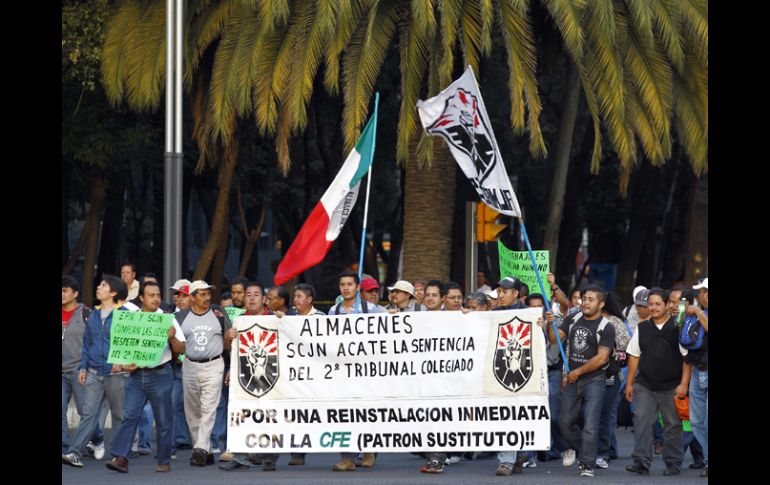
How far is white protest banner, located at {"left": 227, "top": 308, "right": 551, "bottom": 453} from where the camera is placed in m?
12.4

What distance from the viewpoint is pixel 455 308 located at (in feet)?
44.3

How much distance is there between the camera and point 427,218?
1962 cm

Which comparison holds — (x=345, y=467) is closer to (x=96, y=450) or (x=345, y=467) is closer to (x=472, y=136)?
(x=96, y=450)

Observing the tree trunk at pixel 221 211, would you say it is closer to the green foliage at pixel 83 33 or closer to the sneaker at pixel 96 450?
the green foliage at pixel 83 33

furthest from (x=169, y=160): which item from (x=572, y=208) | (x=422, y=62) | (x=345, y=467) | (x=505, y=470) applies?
(x=572, y=208)

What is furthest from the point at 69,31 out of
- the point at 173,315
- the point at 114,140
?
the point at 173,315

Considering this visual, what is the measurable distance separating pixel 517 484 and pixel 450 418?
971mm

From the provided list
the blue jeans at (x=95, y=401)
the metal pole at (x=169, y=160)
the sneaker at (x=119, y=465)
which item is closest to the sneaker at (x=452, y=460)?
the sneaker at (x=119, y=465)

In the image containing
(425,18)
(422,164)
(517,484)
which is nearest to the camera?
(517,484)

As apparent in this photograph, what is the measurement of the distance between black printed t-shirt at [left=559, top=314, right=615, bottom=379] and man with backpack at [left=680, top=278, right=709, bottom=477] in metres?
0.67

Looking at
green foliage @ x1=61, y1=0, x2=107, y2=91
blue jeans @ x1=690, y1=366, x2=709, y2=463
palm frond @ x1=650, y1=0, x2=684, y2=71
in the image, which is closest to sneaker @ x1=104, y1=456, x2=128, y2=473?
blue jeans @ x1=690, y1=366, x2=709, y2=463

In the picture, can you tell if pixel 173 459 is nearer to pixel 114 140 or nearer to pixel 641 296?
pixel 641 296

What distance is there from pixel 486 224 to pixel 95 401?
8.25 metres

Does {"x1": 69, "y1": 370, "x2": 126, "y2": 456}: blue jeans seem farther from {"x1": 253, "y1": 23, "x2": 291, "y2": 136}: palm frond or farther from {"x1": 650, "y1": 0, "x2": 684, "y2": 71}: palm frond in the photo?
{"x1": 650, "y1": 0, "x2": 684, "y2": 71}: palm frond
